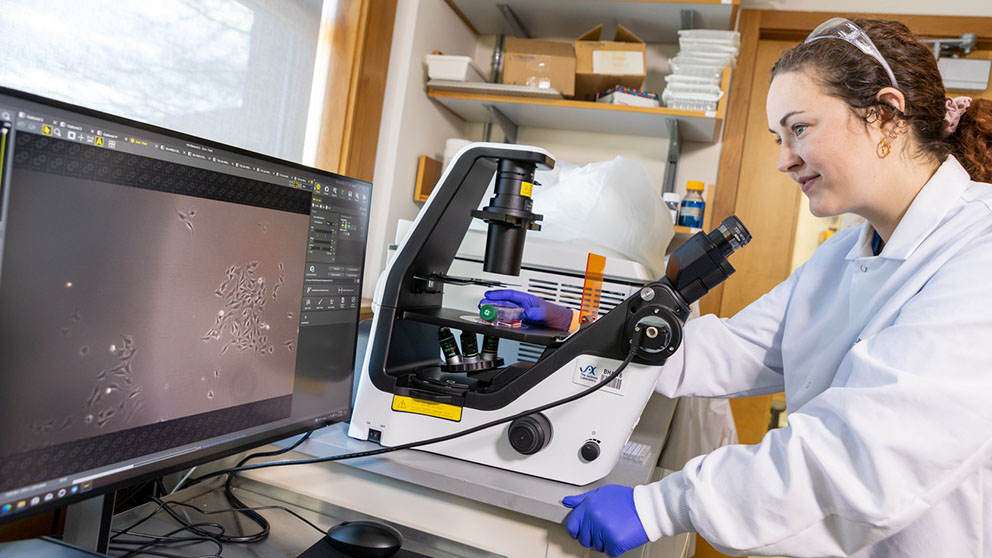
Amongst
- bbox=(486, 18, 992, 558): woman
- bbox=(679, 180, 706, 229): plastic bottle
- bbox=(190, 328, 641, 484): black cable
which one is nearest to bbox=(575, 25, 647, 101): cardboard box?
bbox=(679, 180, 706, 229): plastic bottle

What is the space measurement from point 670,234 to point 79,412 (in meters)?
1.33

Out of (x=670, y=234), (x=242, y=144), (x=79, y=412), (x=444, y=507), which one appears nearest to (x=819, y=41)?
(x=670, y=234)

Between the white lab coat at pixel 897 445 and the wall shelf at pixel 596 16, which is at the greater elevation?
the wall shelf at pixel 596 16

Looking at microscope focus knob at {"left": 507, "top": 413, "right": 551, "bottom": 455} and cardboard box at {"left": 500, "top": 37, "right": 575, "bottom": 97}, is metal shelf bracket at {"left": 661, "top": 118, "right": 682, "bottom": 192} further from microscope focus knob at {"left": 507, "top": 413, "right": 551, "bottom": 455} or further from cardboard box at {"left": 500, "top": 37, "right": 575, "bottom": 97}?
microscope focus knob at {"left": 507, "top": 413, "right": 551, "bottom": 455}

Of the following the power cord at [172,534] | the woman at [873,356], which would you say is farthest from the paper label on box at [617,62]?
the power cord at [172,534]

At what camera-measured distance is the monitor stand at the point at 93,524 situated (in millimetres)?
598

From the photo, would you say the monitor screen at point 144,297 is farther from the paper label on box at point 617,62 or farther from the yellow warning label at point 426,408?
the paper label on box at point 617,62

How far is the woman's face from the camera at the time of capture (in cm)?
86

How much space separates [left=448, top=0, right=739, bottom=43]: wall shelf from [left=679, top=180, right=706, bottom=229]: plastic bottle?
0.50 m

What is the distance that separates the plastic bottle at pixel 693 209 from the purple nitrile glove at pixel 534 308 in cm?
104

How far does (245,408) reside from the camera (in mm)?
673

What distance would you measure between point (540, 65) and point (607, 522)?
1556 mm

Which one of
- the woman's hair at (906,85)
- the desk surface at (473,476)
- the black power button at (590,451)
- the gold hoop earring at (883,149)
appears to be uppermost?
the woman's hair at (906,85)

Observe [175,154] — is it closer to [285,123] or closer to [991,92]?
[285,123]
